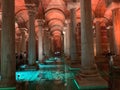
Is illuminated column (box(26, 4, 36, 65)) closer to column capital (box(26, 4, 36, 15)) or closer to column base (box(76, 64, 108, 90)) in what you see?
column capital (box(26, 4, 36, 15))

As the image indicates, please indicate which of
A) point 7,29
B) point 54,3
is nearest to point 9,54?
point 7,29

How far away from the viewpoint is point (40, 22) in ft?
76.8

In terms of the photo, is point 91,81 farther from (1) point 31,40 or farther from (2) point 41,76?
(1) point 31,40

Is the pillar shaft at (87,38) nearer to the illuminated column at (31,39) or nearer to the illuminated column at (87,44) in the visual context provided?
the illuminated column at (87,44)

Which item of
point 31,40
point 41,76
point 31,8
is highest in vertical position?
point 31,8

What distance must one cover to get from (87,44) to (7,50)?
3720 mm

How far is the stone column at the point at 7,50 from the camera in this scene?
8.26 meters

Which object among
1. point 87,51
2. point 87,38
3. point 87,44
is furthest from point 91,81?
point 87,38

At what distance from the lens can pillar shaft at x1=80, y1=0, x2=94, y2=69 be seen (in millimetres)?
9562

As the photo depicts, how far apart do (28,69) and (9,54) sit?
8.18 metres

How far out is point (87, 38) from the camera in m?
9.62

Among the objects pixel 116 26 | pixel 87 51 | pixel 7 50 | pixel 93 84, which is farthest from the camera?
pixel 116 26

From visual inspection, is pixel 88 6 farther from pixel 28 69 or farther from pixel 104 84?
pixel 28 69

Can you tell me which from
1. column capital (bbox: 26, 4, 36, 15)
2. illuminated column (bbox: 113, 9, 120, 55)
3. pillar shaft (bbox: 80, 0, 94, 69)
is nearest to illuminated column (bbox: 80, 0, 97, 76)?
pillar shaft (bbox: 80, 0, 94, 69)
